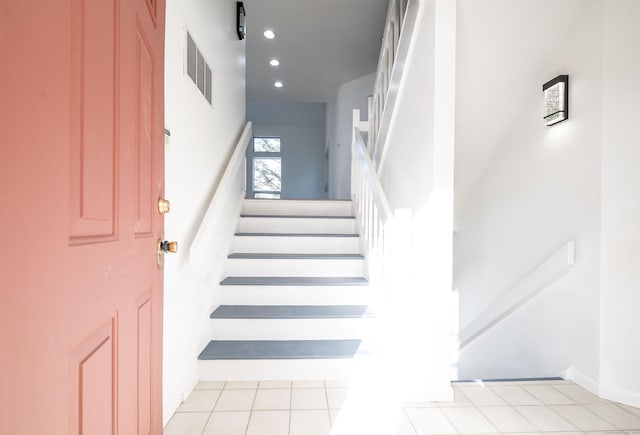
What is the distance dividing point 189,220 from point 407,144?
1623 mm

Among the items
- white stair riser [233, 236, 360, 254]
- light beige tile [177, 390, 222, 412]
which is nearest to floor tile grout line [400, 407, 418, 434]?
light beige tile [177, 390, 222, 412]

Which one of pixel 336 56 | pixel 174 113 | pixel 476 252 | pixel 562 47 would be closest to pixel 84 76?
pixel 174 113

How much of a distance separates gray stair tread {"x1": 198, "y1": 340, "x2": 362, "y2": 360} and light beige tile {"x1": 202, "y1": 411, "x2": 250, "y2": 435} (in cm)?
34

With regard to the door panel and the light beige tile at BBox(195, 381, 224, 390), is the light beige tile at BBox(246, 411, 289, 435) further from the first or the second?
the door panel

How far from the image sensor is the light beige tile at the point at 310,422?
1591 mm

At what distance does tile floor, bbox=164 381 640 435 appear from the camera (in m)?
1.62

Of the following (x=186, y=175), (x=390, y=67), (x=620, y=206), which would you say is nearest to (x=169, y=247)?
(x=186, y=175)

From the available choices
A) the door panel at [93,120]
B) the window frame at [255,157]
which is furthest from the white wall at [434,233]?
the window frame at [255,157]

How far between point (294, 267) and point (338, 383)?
1.01 metres

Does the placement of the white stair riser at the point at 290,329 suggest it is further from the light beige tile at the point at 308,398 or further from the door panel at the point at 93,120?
the door panel at the point at 93,120

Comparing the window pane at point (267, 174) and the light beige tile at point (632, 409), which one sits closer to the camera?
the light beige tile at point (632, 409)

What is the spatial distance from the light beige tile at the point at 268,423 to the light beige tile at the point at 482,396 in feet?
3.63

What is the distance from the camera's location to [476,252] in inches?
127

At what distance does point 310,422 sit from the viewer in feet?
5.43
